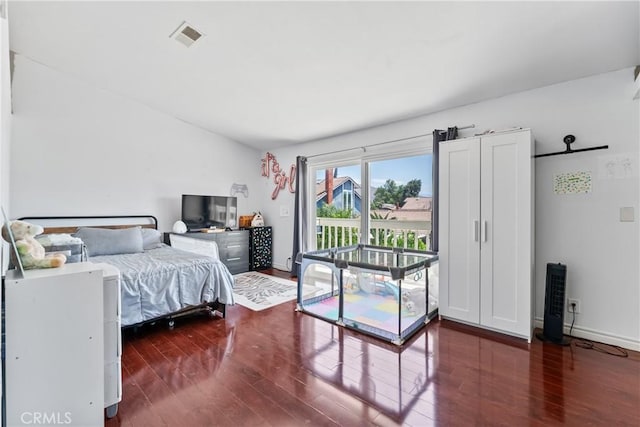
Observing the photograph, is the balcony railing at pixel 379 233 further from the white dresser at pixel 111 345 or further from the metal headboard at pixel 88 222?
the white dresser at pixel 111 345

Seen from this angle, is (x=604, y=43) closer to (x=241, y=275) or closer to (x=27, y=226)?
(x=27, y=226)

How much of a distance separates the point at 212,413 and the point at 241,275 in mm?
3290

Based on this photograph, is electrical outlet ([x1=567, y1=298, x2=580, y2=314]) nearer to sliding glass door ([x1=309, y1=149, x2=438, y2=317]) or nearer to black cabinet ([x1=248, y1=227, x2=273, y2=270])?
sliding glass door ([x1=309, y1=149, x2=438, y2=317])

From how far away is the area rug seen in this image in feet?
11.5

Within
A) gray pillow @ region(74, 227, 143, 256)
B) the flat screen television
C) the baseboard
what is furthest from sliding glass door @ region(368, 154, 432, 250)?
gray pillow @ region(74, 227, 143, 256)

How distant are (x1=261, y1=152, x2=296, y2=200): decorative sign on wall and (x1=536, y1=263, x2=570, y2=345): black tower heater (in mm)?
3672

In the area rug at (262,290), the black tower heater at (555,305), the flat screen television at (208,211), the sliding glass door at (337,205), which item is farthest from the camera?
the flat screen television at (208,211)

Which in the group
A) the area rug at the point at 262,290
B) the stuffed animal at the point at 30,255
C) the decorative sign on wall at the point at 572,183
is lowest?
the area rug at the point at 262,290

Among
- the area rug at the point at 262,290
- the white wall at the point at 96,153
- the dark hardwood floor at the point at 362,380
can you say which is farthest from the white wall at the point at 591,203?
the white wall at the point at 96,153

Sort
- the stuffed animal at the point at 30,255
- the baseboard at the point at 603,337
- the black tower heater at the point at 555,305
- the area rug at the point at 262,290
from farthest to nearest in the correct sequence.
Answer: the area rug at the point at 262,290 < the black tower heater at the point at 555,305 < the baseboard at the point at 603,337 < the stuffed animal at the point at 30,255

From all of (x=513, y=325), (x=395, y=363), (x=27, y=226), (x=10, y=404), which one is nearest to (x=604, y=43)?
(x=513, y=325)

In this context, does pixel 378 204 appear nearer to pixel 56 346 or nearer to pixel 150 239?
pixel 150 239

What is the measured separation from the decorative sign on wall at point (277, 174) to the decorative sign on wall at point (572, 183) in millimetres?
3570

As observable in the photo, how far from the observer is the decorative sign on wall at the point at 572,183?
2.53 meters
